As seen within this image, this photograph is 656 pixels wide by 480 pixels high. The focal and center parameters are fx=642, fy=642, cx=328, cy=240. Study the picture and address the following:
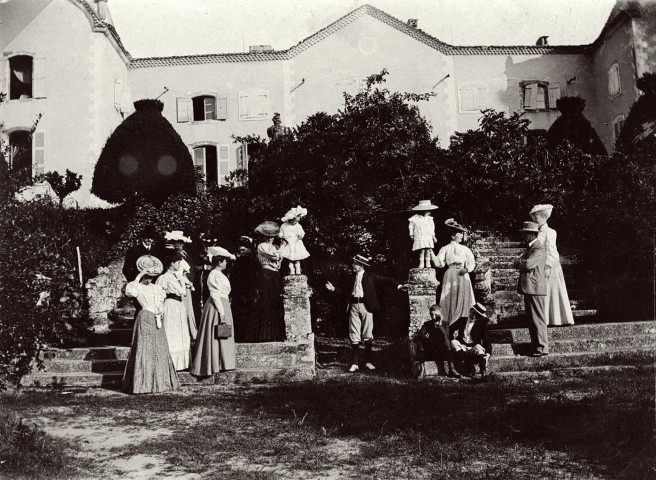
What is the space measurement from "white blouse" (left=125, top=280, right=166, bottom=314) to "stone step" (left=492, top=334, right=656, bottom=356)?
4.54 metres

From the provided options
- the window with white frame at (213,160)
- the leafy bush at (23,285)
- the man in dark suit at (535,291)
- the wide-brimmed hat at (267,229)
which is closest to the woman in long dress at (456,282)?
the man in dark suit at (535,291)

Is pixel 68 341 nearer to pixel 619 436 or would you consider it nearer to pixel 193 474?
pixel 193 474

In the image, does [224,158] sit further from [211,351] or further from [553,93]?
[211,351]

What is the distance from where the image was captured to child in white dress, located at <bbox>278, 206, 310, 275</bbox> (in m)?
10.8

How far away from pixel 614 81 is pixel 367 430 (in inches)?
889

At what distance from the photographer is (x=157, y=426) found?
20.8ft

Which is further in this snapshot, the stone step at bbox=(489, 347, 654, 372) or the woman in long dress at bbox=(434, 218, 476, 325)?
the woman in long dress at bbox=(434, 218, 476, 325)

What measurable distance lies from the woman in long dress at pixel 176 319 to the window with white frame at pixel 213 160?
16.1 meters

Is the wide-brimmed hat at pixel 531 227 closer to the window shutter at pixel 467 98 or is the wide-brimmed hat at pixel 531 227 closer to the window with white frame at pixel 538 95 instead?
the window shutter at pixel 467 98

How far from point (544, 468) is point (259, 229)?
6947mm

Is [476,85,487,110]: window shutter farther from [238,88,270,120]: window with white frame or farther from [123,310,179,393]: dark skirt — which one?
[123,310,179,393]: dark skirt

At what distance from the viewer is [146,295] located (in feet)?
27.6

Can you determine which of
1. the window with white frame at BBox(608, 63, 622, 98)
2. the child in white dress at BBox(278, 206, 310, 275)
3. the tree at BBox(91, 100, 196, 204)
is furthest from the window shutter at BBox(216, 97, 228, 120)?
the child in white dress at BBox(278, 206, 310, 275)

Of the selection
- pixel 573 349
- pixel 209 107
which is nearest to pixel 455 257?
pixel 573 349
